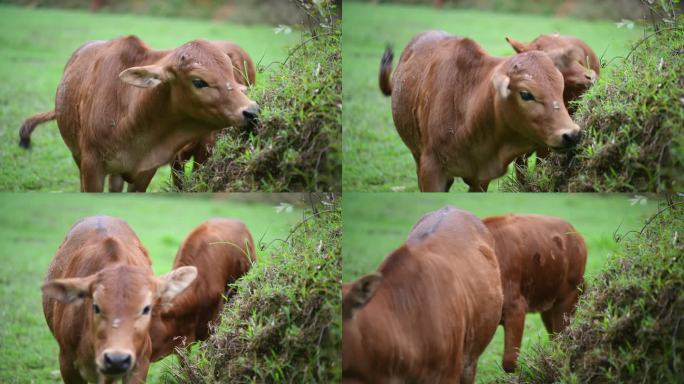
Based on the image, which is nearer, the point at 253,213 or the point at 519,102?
the point at 519,102

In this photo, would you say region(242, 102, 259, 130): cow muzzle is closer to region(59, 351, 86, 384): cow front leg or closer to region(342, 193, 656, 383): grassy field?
region(342, 193, 656, 383): grassy field

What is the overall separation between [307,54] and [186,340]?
5.23 feet

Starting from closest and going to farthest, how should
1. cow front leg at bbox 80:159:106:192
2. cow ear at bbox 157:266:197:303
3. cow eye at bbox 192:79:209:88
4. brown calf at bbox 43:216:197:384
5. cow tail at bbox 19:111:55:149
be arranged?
brown calf at bbox 43:216:197:384, cow eye at bbox 192:79:209:88, cow ear at bbox 157:266:197:303, cow front leg at bbox 80:159:106:192, cow tail at bbox 19:111:55:149

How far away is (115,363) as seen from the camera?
5031 millimetres

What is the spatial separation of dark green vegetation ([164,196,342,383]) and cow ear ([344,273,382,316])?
307 mm

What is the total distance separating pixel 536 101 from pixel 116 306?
86.2 inches

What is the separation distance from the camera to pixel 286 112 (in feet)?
18.0

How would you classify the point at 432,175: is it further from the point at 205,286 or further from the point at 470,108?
the point at 205,286

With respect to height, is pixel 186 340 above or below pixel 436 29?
below

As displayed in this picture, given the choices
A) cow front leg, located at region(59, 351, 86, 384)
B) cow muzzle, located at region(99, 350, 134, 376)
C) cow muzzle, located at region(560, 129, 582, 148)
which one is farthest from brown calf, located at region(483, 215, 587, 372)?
cow front leg, located at region(59, 351, 86, 384)

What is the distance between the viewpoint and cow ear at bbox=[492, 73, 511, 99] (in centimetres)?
527

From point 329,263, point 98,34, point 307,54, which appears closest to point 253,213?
point 329,263

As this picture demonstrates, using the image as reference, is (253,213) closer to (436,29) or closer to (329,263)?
(329,263)

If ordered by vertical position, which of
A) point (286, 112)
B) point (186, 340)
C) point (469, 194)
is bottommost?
point (186, 340)
